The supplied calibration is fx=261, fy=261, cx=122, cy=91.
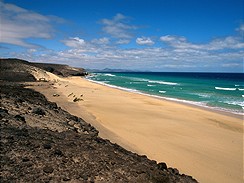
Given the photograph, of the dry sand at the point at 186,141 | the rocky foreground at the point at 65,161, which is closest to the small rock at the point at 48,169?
the rocky foreground at the point at 65,161

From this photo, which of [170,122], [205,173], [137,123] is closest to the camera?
[205,173]

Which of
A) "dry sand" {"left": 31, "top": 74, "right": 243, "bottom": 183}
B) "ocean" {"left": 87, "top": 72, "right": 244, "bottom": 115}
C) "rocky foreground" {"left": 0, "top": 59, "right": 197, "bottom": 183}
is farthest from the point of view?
"ocean" {"left": 87, "top": 72, "right": 244, "bottom": 115}

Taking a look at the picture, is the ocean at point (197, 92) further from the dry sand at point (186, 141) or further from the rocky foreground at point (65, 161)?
the rocky foreground at point (65, 161)

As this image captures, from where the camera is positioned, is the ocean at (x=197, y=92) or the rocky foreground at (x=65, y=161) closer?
the rocky foreground at (x=65, y=161)

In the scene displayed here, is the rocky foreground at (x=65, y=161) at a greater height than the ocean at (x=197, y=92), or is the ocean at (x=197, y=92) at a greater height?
the rocky foreground at (x=65, y=161)

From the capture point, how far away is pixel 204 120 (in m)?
17.5

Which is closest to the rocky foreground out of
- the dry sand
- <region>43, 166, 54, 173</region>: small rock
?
<region>43, 166, 54, 173</region>: small rock

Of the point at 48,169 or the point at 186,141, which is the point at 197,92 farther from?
the point at 48,169

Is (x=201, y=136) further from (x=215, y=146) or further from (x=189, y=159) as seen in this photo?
(x=189, y=159)

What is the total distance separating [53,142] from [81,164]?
1.26 m

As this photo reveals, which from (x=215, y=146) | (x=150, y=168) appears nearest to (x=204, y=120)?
(x=215, y=146)

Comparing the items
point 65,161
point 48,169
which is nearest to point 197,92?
point 65,161

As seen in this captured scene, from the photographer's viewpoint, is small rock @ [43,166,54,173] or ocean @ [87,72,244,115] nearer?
small rock @ [43,166,54,173]

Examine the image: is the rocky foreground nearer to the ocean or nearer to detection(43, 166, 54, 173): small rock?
detection(43, 166, 54, 173): small rock
